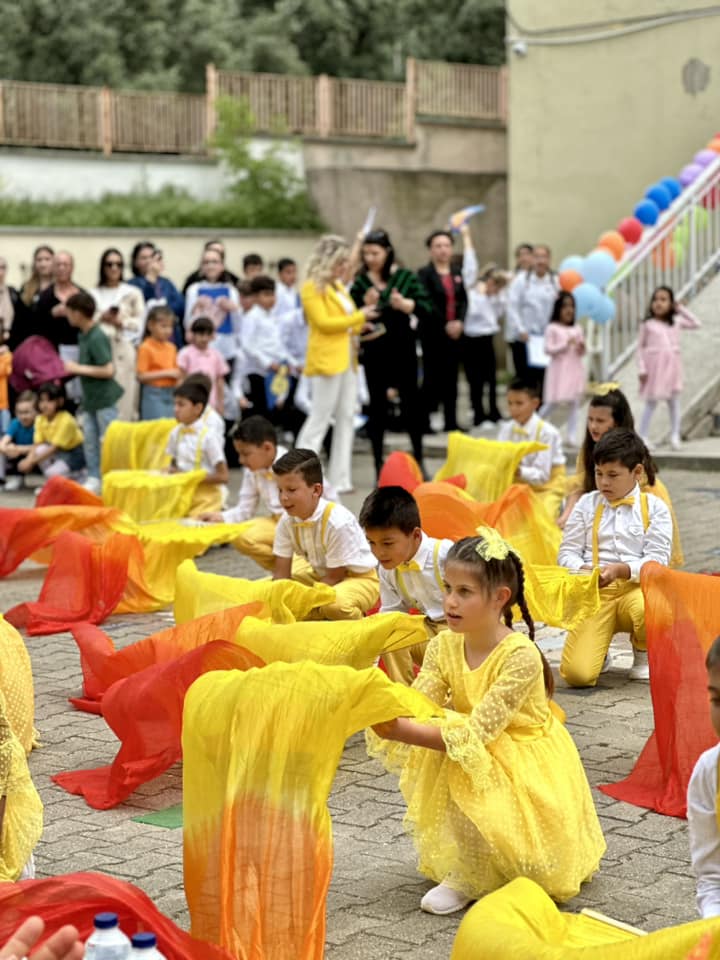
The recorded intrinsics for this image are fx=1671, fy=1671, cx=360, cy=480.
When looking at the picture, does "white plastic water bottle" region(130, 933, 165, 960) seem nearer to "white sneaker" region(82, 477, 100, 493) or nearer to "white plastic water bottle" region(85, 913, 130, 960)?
"white plastic water bottle" region(85, 913, 130, 960)

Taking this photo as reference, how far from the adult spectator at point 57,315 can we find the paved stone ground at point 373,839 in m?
6.59

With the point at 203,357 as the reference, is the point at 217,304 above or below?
above

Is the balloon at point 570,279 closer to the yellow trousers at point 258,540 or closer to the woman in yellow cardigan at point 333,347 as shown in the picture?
the woman in yellow cardigan at point 333,347

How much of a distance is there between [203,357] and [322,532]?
6350 mm

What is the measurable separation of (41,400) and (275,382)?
2265 mm

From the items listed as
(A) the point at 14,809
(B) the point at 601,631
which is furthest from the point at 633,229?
(A) the point at 14,809

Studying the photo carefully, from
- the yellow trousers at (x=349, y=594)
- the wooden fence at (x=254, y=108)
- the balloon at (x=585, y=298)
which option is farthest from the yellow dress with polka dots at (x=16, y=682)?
the wooden fence at (x=254, y=108)

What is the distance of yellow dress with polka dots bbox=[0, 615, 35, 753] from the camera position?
5.72m

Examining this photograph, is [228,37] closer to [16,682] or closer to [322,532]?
[322,532]

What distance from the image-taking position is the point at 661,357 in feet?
46.9

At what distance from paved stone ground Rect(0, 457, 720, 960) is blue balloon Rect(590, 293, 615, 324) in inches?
315

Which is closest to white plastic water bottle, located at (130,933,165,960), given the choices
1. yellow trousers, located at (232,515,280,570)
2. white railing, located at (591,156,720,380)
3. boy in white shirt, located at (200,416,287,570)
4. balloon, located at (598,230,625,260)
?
boy in white shirt, located at (200,416,287,570)

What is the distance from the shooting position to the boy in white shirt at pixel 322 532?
283 inches

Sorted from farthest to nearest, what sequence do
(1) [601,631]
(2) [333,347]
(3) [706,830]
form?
(2) [333,347]
(1) [601,631]
(3) [706,830]
